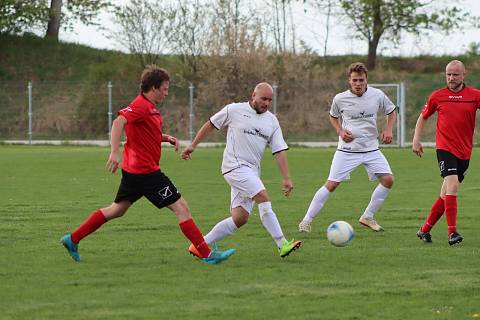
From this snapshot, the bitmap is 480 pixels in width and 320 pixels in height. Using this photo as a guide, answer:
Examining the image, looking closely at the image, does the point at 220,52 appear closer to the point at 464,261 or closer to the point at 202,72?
the point at 202,72

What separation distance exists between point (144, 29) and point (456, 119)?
3586 centimetres

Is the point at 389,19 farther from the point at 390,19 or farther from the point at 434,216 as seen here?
the point at 434,216

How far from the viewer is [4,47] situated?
4878cm

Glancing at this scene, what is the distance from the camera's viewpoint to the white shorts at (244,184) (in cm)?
921

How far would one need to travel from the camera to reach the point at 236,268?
340 inches

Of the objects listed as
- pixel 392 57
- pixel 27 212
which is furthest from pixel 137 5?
pixel 27 212

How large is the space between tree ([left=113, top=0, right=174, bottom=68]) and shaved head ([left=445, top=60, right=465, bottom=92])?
35386mm

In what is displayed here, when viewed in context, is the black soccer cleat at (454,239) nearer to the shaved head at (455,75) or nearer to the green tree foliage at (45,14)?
the shaved head at (455,75)

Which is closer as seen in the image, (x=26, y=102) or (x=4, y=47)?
(x=26, y=102)

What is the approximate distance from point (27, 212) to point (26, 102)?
2894 centimetres

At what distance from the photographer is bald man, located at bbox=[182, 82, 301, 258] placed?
9227 millimetres

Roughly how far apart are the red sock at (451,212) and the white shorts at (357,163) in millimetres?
1469

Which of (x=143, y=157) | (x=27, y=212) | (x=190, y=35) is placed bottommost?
(x=27, y=212)

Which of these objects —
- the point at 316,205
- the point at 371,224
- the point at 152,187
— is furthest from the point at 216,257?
the point at 371,224
